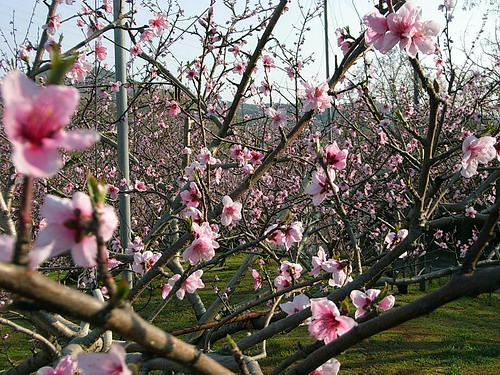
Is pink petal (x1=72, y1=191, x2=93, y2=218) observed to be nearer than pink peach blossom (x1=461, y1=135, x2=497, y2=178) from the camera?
Yes

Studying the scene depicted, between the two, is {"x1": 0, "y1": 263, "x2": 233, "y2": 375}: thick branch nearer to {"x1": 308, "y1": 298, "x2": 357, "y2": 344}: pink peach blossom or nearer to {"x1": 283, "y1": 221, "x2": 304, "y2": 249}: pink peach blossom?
{"x1": 308, "y1": 298, "x2": 357, "y2": 344}: pink peach blossom

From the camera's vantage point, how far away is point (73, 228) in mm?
771

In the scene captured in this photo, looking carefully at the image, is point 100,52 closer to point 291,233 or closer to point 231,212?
point 231,212

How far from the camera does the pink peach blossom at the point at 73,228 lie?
0.76 metres

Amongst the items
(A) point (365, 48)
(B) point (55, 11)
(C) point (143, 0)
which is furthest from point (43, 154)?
(C) point (143, 0)

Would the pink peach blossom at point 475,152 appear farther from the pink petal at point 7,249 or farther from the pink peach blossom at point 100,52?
the pink peach blossom at point 100,52

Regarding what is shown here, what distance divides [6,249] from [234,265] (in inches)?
463

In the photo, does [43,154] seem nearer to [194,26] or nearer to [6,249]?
[6,249]

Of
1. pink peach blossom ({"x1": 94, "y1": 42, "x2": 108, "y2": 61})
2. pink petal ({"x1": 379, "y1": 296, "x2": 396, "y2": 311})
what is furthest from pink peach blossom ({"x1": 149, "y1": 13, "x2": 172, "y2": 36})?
pink petal ({"x1": 379, "y1": 296, "x2": 396, "y2": 311})

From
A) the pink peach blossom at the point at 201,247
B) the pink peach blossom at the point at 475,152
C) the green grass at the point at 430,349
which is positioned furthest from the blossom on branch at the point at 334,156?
the green grass at the point at 430,349

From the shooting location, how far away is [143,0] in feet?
20.3

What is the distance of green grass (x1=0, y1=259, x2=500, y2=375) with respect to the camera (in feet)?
19.6

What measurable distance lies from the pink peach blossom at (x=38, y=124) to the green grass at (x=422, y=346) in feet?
16.6

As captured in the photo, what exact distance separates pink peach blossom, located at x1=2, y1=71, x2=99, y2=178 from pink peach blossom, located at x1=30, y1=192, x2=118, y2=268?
13 centimetres
